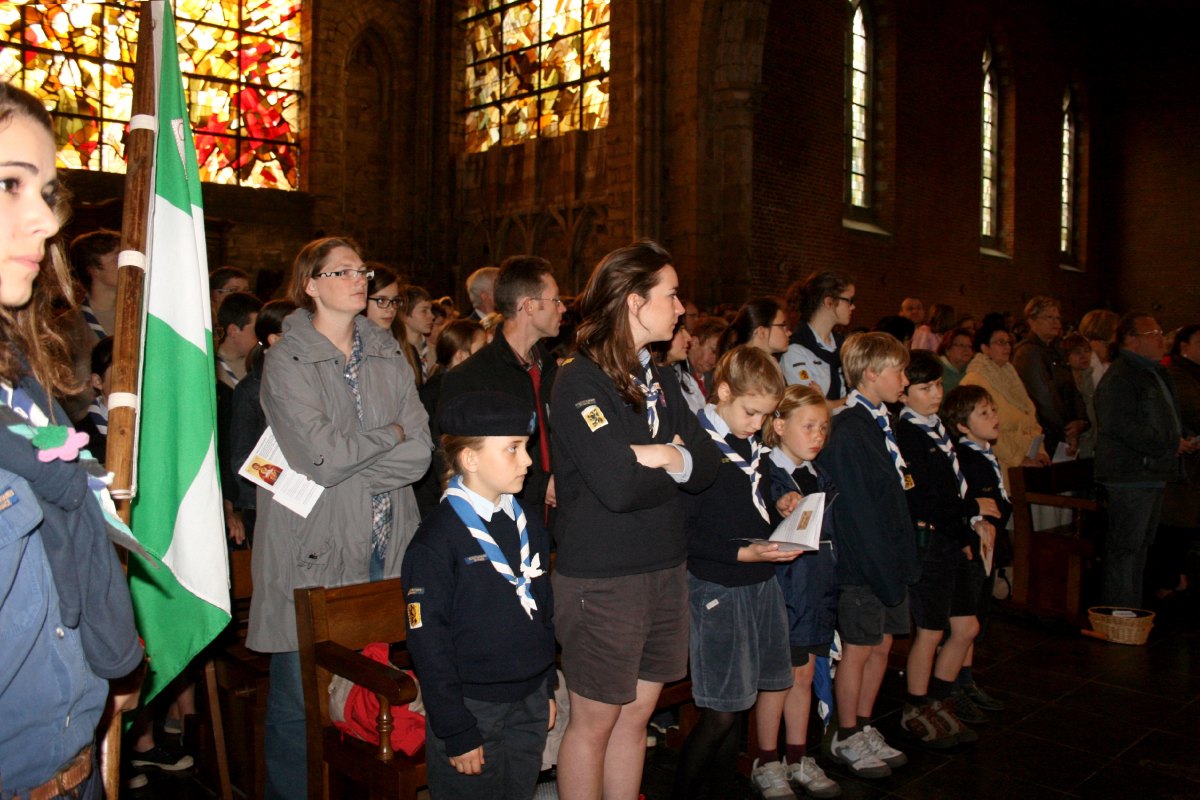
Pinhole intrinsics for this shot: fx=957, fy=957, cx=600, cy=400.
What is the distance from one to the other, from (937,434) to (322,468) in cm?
269

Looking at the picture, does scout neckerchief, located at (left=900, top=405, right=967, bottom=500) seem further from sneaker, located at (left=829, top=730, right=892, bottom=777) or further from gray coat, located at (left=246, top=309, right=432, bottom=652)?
gray coat, located at (left=246, top=309, right=432, bottom=652)

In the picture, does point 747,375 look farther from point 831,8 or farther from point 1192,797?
point 831,8

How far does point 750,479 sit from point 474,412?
1190 mm

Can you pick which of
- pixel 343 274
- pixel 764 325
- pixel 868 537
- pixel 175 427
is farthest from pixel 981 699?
pixel 175 427

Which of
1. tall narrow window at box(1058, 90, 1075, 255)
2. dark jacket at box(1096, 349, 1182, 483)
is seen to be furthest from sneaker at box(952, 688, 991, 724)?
tall narrow window at box(1058, 90, 1075, 255)

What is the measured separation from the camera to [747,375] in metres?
3.35

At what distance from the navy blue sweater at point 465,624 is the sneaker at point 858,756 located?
6.50ft

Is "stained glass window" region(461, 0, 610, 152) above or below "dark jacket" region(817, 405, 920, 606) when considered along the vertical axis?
above

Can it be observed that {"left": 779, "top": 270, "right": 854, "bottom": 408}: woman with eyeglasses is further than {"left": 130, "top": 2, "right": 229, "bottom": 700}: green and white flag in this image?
Yes

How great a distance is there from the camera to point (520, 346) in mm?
4086

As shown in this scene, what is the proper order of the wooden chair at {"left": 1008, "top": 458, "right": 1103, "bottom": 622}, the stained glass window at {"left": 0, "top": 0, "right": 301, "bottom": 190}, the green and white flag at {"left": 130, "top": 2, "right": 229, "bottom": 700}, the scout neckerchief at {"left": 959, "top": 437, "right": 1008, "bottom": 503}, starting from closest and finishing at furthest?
the green and white flag at {"left": 130, "top": 2, "right": 229, "bottom": 700}, the scout neckerchief at {"left": 959, "top": 437, "right": 1008, "bottom": 503}, the wooden chair at {"left": 1008, "top": 458, "right": 1103, "bottom": 622}, the stained glass window at {"left": 0, "top": 0, "right": 301, "bottom": 190}

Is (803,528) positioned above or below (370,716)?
above

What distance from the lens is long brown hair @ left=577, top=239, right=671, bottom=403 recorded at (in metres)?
2.80

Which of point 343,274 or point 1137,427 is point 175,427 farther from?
point 1137,427
